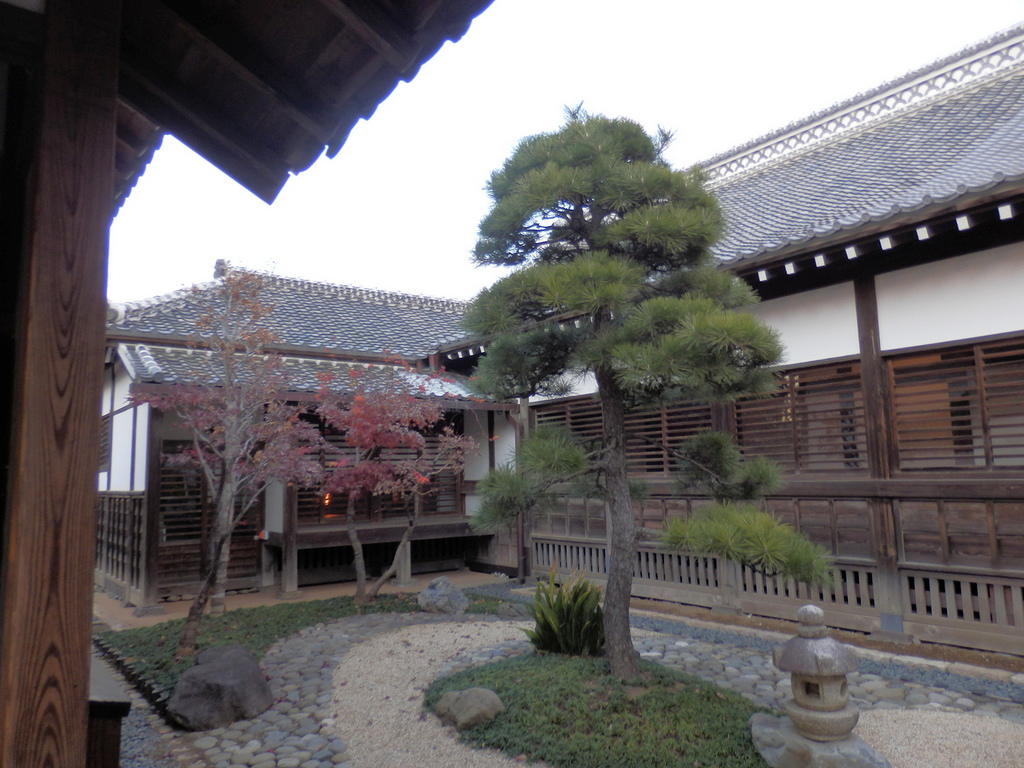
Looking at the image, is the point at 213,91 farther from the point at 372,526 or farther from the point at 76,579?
the point at 372,526

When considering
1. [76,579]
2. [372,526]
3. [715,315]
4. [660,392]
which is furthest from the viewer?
[372,526]

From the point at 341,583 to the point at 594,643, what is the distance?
6.48m

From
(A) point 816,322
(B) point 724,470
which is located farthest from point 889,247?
(B) point 724,470

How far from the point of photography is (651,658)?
5.89m

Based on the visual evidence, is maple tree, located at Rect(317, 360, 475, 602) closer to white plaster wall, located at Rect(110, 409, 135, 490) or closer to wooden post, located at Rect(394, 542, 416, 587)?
wooden post, located at Rect(394, 542, 416, 587)

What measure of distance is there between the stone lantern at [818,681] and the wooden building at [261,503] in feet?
19.4

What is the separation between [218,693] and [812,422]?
236 inches

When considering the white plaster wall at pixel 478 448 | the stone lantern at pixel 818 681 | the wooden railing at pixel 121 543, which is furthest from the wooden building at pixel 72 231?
the white plaster wall at pixel 478 448

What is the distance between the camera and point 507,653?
19.7ft

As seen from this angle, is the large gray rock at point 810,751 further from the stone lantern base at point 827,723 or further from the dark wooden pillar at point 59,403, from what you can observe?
the dark wooden pillar at point 59,403

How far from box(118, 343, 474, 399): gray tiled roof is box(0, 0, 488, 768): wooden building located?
559 centimetres

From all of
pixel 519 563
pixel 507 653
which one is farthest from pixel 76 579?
pixel 519 563

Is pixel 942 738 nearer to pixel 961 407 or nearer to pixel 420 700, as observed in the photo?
pixel 961 407

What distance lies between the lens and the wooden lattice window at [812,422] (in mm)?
6820
